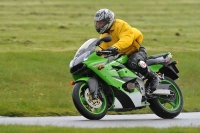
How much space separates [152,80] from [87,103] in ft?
5.10

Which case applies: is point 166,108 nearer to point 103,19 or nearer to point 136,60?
point 136,60

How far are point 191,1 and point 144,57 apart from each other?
31.2 m

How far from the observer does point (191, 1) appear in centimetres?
4181

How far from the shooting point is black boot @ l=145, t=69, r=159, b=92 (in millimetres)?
11281

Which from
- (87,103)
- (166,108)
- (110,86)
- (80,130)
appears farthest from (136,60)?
(80,130)

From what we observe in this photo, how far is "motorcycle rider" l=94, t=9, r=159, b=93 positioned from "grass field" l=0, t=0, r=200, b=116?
192 centimetres

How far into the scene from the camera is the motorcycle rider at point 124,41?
10805mm

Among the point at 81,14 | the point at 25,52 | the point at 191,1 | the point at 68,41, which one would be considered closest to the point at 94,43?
the point at 25,52

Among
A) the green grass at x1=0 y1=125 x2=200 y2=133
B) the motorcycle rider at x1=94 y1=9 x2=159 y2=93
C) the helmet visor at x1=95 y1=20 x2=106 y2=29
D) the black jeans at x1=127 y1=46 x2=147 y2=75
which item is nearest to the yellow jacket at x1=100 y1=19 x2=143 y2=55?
the motorcycle rider at x1=94 y1=9 x2=159 y2=93

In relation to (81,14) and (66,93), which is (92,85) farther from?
(81,14)

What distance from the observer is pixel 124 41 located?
1080 cm

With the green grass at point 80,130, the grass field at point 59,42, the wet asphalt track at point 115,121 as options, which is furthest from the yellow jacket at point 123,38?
the green grass at point 80,130

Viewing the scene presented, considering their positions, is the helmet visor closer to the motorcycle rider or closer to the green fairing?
the motorcycle rider

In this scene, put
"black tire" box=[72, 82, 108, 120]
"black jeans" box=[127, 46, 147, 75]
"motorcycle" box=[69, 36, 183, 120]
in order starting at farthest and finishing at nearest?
"black jeans" box=[127, 46, 147, 75], "motorcycle" box=[69, 36, 183, 120], "black tire" box=[72, 82, 108, 120]
